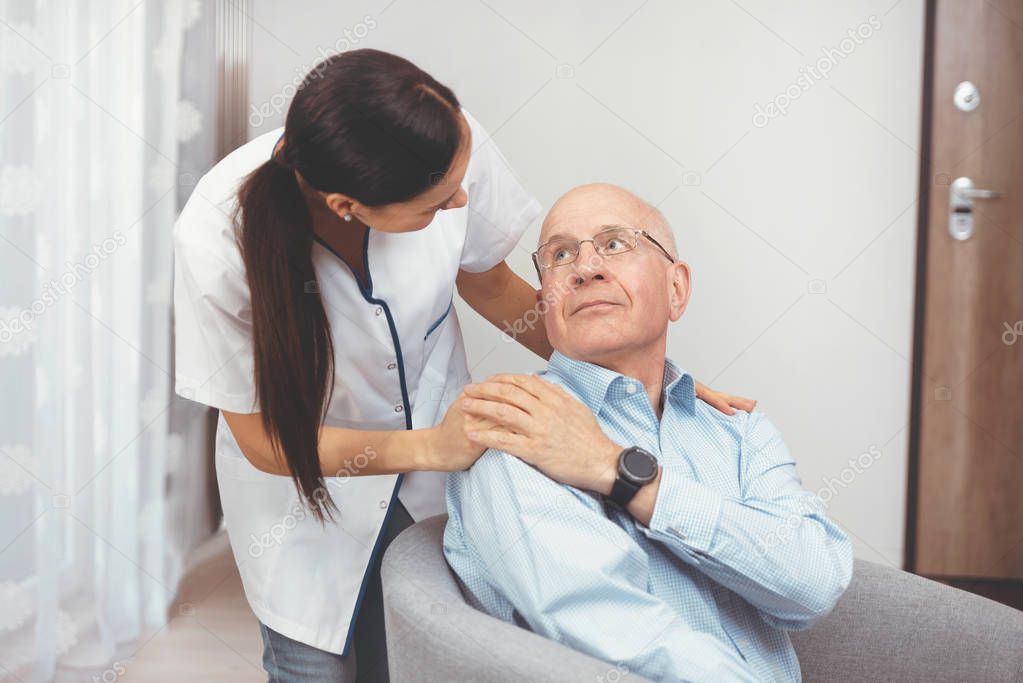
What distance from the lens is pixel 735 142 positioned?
2.54 m

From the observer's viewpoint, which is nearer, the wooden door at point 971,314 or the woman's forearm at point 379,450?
the woman's forearm at point 379,450

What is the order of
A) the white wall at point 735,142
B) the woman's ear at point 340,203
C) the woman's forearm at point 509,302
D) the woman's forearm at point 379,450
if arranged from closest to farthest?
1. the woman's ear at point 340,203
2. the woman's forearm at point 379,450
3. the woman's forearm at point 509,302
4. the white wall at point 735,142

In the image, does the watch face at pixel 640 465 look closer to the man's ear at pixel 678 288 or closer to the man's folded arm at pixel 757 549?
the man's folded arm at pixel 757 549

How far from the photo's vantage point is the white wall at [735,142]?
250cm

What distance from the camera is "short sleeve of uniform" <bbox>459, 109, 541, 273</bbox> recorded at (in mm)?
1521

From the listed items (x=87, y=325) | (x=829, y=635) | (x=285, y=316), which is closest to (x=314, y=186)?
(x=285, y=316)

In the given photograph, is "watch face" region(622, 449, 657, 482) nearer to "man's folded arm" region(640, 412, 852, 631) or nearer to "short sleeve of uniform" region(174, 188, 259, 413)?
"man's folded arm" region(640, 412, 852, 631)

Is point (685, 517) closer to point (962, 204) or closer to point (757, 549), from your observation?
point (757, 549)

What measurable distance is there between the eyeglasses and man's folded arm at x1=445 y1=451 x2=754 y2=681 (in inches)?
14.4

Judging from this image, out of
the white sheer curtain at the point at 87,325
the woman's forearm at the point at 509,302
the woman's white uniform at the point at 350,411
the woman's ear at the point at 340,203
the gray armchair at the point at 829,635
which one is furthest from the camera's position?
the white sheer curtain at the point at 87,325

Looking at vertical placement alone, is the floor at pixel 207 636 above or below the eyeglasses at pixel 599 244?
below

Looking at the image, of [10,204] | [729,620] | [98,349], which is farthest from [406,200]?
[98,349]

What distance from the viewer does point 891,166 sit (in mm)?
2572

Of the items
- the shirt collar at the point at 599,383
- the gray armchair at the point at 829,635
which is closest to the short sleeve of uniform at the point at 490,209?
the shirt collar at the point at 599,383
